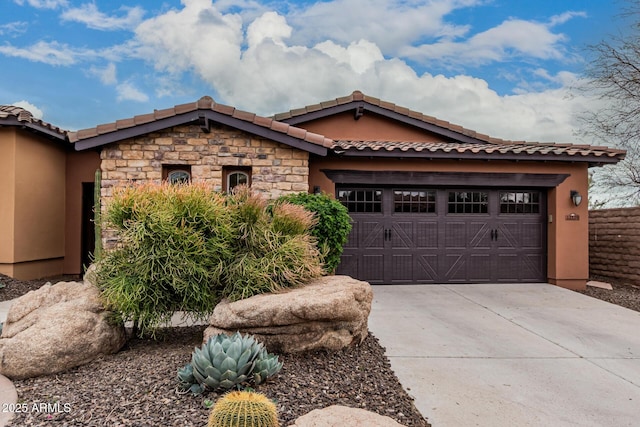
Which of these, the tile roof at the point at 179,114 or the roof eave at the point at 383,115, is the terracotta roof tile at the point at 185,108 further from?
the roof eave at the point at 383,115

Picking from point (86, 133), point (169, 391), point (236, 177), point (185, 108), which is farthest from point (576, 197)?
point (86, 133)

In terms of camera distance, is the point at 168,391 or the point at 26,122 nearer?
the point at 168,391

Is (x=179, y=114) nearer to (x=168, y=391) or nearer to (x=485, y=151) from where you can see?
(x=168, y=391)

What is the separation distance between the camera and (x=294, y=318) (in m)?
4.31

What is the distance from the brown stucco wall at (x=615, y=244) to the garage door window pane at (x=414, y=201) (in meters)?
5.21

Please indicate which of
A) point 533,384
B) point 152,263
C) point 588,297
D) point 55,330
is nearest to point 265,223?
point 152,263

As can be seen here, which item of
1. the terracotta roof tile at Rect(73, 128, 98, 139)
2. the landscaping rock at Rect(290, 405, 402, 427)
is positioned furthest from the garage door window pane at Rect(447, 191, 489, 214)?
the landscaping rock at Rect(290, 405, 402, 427)

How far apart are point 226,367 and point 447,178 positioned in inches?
294

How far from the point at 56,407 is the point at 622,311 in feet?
28.5

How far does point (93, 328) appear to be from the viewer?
14.5 feet

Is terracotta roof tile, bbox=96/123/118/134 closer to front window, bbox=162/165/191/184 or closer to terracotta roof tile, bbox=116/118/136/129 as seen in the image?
terracotta roof tile, bbox=116/118/136/129

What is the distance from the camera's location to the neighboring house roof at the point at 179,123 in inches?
314

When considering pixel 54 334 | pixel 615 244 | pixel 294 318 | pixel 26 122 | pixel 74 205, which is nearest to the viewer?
pixel 54 334

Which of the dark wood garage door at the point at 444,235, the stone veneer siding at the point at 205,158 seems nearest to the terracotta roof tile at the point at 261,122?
the stone veneer siding at the point at 205,158
